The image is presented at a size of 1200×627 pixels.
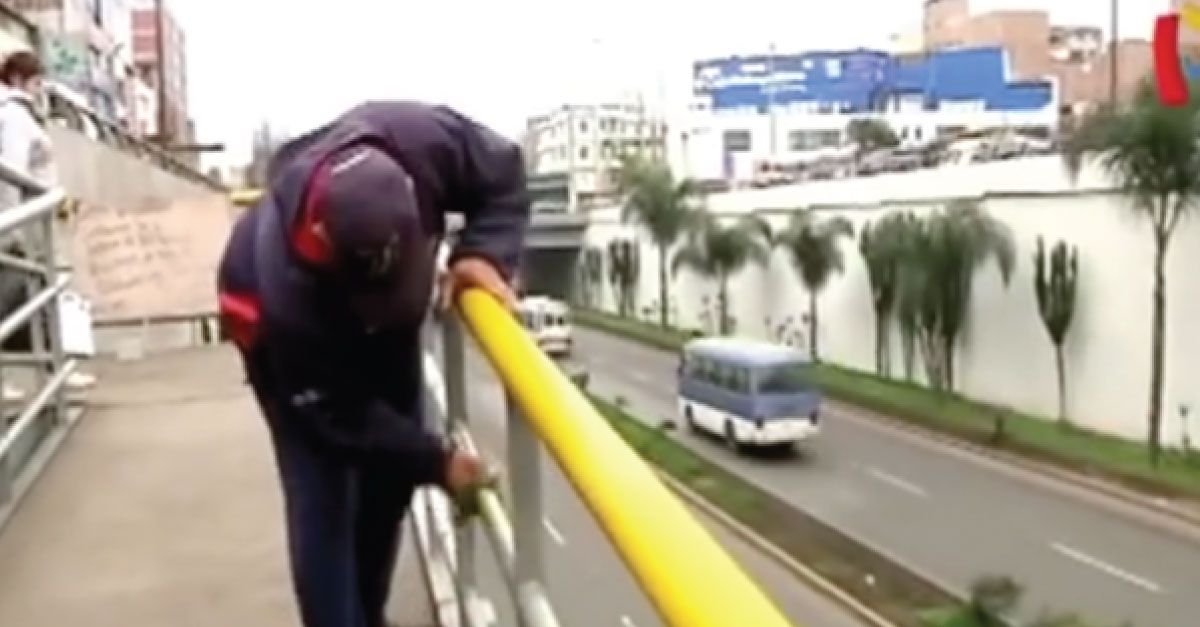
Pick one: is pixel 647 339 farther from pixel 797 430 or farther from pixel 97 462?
pixel 97 462

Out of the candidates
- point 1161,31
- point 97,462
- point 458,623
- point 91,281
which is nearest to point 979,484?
point 1161,31

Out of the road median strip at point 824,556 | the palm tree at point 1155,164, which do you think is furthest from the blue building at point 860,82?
the road median strip at point 824,556

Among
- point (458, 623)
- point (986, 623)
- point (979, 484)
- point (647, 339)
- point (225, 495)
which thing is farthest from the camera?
point (647, 339)

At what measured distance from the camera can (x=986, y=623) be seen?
1256cm

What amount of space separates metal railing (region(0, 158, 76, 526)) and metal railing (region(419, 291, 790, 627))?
200 cm

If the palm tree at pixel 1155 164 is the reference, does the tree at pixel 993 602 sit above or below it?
below

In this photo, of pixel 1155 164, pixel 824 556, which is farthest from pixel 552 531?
pixel 1155 164

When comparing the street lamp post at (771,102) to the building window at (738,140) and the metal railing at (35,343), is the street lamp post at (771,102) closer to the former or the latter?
the building window at (738,140)

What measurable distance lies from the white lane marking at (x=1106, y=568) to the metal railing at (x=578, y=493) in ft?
48.7

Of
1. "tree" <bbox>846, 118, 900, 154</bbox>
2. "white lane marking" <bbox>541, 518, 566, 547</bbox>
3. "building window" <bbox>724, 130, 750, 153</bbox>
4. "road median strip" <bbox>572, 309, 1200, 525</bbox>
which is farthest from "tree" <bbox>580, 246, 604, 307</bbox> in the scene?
"white lane marking" <bbox>541, 518, 566, 547</bbox>

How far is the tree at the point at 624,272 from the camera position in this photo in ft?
159

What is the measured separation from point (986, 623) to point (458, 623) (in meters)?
10.5

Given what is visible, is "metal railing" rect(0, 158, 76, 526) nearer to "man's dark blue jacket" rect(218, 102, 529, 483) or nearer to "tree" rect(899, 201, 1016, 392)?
"man's dark blue jacket" rect(218, 102, 529, 483)

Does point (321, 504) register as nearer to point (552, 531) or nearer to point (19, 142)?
point (552, 531)
